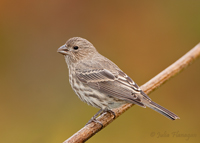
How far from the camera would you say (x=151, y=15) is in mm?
9117

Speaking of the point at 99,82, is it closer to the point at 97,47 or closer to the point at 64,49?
the point at 64,49

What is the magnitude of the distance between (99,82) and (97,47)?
2.19 metres

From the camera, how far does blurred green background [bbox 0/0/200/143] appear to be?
7672 mm

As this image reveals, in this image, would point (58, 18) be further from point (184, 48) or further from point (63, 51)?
point (184, 48)

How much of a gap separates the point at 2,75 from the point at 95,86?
244 centimetres

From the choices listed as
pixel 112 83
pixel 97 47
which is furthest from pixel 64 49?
→ pixel 97 47

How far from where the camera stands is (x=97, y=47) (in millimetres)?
8750

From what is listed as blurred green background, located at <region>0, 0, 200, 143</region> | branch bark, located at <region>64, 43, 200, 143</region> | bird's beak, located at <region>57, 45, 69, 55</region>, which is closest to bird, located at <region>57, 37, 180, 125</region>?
bird's beak, located at <region>57, 45, 69, 55</region>

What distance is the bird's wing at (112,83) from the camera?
6.24 metres

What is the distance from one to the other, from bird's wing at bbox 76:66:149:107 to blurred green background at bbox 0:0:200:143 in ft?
4.32

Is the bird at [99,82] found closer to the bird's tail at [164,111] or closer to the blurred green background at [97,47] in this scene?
the bird's tail at [164,111]

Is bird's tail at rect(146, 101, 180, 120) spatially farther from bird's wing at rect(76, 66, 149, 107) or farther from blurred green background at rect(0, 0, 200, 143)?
blurred green background at rect(0, 0, 200, 143)

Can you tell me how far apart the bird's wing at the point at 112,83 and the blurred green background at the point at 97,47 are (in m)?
1.32

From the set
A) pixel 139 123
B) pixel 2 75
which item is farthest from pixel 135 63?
pixel 2 75
